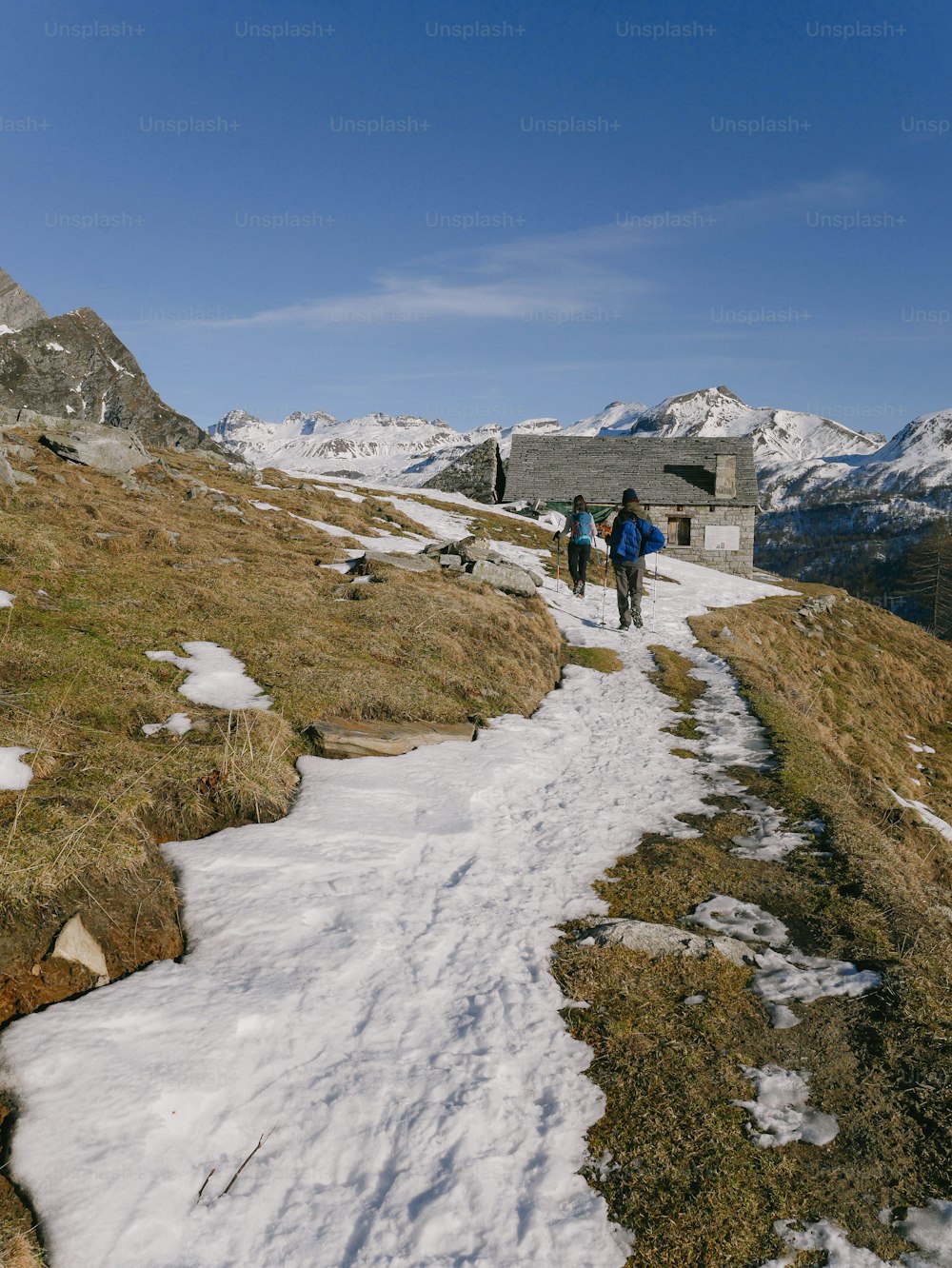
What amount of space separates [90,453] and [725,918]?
1032 inches

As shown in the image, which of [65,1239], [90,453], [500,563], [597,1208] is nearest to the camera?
[65,1239]

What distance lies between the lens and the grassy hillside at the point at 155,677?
497 centimetres

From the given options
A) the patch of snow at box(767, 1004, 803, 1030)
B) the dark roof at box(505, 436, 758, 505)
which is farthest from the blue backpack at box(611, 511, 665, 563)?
the dark roof at box(505, 436, 758, 505)

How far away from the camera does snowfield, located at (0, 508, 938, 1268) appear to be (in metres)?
3.26

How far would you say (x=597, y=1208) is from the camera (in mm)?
3449

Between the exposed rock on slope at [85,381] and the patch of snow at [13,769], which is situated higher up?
the exposed rock on slope at [85,381]

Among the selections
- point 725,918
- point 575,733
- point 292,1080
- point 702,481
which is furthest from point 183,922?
point 702,481

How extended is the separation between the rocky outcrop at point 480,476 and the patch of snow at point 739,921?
49.5m

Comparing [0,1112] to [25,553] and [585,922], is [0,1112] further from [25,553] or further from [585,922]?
[25,553]

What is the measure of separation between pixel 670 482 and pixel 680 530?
377 centimetres

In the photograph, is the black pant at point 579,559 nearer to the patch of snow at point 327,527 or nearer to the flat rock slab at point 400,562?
the flat rock slab at point 400,562

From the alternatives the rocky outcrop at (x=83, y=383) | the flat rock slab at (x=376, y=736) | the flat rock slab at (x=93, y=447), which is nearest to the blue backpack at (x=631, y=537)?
the flat rock slab at (x=376, y=736)

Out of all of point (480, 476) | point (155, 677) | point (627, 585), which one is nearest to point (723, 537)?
point (480, 476)

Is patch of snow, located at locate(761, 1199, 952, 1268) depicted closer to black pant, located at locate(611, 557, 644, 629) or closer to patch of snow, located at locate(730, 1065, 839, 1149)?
patch of snow, located at locate(730, 1065, 839, 1149)
